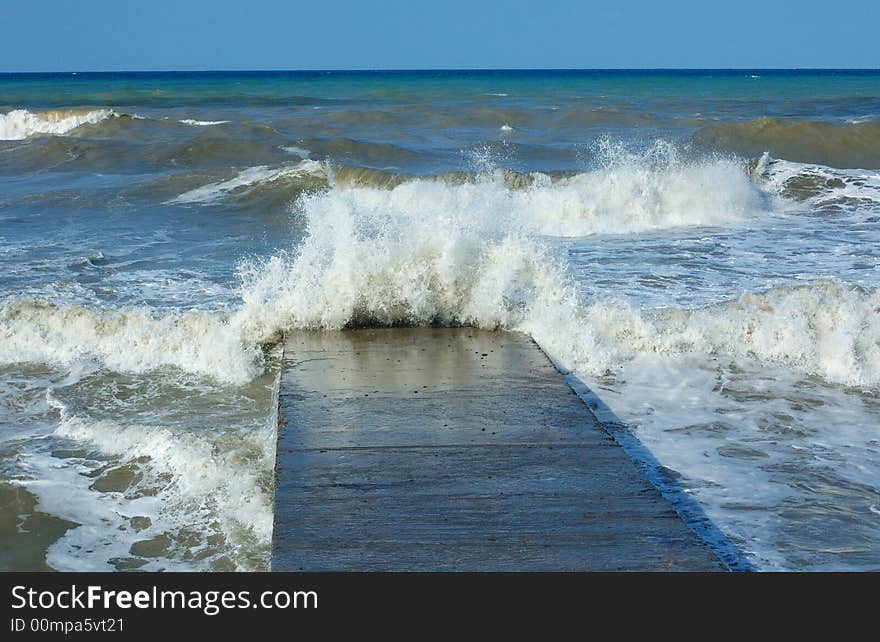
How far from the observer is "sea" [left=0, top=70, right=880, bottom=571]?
4652mm

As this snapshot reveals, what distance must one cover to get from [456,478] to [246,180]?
1273cm

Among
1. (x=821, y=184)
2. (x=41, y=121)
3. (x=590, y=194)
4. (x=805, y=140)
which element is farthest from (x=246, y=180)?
(x=41, y=121)

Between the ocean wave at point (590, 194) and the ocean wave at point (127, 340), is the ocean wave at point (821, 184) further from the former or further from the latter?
the ocean wave at point (127, 340)

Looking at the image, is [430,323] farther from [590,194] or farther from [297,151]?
[297,151]

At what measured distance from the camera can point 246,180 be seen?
16.2 meters

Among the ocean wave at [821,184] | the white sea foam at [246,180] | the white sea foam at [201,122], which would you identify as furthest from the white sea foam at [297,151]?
the ocean wave at [821,184]

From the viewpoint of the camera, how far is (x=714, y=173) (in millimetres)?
14477

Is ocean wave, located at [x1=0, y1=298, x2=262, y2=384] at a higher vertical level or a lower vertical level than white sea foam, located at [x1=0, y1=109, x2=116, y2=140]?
lower

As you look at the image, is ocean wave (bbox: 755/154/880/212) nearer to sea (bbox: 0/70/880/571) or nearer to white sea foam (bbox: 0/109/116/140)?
sea (bbox: 0/70/880/571)

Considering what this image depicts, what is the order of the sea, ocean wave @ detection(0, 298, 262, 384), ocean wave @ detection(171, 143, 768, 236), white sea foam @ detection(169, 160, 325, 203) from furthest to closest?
1. white sea foam @ detection(169, 160, 325, 203)
2. ocean wave @ detection(171, 143, 768, 236)
3. ocean wave @ detection(0, 298, 262, 384)
4. the sea

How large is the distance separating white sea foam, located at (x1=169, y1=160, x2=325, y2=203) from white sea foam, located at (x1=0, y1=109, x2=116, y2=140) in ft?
49.2

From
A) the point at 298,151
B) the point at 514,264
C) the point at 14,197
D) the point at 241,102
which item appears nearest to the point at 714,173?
the point at 514,264

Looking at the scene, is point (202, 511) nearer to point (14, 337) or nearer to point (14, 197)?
point (14, 337)

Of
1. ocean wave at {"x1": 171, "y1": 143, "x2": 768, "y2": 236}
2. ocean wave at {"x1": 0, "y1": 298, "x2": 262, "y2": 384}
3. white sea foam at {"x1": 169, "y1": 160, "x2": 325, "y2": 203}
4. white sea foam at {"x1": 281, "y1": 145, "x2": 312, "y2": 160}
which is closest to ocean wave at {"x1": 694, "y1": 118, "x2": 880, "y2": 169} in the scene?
ocean wave at {"x1": 171, "y1": 143, "x2": 768, "y2": 236}
